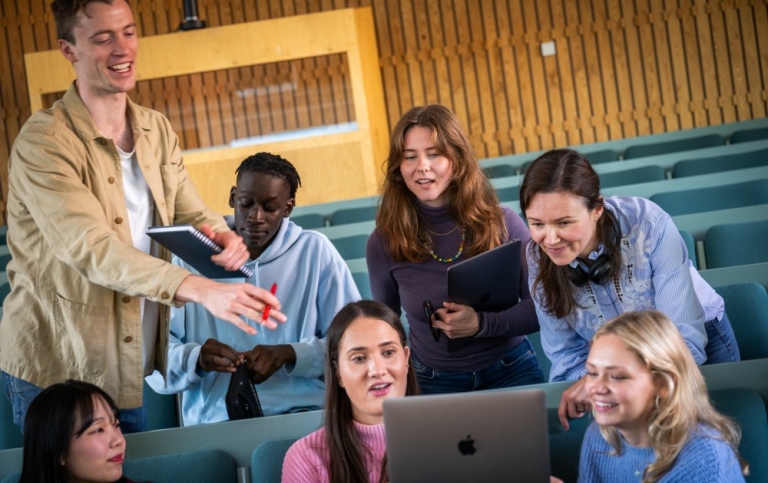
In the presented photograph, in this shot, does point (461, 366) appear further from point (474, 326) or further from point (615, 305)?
point (615, 305)

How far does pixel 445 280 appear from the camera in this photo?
2.91 metres

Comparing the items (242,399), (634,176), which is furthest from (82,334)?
(634,176)

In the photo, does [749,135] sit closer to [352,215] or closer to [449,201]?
[352,215]

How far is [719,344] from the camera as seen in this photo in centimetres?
256

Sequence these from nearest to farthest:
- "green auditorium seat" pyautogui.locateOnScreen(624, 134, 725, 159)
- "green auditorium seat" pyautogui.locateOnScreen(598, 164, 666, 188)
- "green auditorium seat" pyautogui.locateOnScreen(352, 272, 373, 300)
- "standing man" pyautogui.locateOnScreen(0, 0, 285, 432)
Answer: "standing man" pyautogui.locateOnScreen(0, 0, 285, 432) → "green auditorium seat" pyautogui.locateOnScreen(352, 272, 373, 300) → "green auditorium seat" pyautogui.locateOnScreen(598, 164, 666, 188) → "green auditorium seat" pyautogui.locateOnScreen(624, 134, 725, 159)

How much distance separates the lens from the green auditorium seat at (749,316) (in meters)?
2.73

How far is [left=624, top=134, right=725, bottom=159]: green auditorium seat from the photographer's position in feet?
23.0

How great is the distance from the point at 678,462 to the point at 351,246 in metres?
2.93

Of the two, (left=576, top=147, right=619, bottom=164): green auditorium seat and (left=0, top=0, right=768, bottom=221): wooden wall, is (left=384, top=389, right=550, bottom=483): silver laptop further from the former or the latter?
(left=0, top=0, right=768, bottom=221): wooden wall

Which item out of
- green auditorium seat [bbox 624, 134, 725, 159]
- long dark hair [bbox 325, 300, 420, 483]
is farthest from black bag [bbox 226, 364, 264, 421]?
green auditorium seat [bbox 624, 134, 725, 159]

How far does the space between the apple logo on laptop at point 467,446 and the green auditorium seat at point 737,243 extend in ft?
7.13

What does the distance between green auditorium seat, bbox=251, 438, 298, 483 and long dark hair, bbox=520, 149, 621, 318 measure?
765 millimetres

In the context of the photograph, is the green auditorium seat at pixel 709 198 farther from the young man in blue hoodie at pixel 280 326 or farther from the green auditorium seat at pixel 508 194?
the young man in blue hoodie at pixel 280 326

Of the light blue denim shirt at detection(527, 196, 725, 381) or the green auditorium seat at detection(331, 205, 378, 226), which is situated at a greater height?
the green auditorium seat at detection(331, 205, 378, 226)
